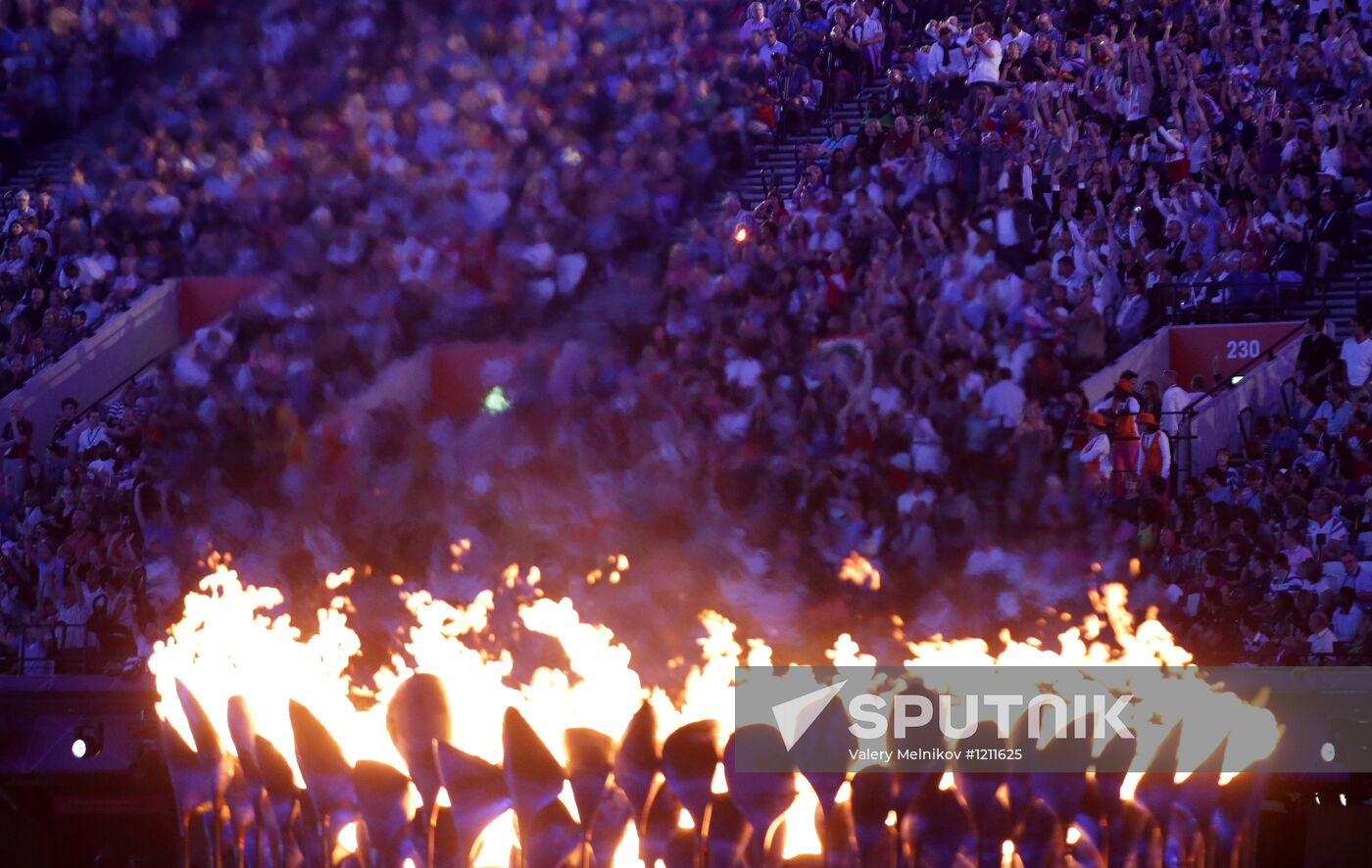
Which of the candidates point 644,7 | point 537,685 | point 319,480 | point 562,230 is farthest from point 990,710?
point 644,7

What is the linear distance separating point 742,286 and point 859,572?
2539mm

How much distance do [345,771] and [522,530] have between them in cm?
395

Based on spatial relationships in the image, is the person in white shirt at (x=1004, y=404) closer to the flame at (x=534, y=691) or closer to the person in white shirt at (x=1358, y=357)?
the person in white shirt at (x=1358, y=357)

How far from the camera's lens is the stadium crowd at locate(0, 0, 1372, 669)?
11539 mm

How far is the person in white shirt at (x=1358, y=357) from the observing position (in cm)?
1164

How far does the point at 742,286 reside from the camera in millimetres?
13000

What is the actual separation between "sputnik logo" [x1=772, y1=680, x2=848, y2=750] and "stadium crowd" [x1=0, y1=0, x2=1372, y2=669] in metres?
3.47

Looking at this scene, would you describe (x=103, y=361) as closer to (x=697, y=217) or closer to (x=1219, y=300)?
(x=697, y=217)

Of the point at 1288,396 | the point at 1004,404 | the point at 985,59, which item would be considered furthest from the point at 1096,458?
the point at 985,59

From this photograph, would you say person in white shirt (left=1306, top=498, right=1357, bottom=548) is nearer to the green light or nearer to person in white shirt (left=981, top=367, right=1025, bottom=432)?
person in white shirt (left=981, top=367, right=1025, bottom=432)

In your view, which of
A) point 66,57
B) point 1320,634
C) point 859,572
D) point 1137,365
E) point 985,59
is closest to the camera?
point 1320,634

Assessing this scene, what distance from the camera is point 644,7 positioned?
50.8 ft

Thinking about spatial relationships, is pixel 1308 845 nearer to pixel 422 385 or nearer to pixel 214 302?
pixel 422 385

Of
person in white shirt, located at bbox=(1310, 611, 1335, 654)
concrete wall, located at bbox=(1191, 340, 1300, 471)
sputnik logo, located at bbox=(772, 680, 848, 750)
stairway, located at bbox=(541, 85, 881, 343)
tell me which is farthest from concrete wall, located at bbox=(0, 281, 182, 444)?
person in white shirt, located at bbox=(1310, 611, 1335, 654)
